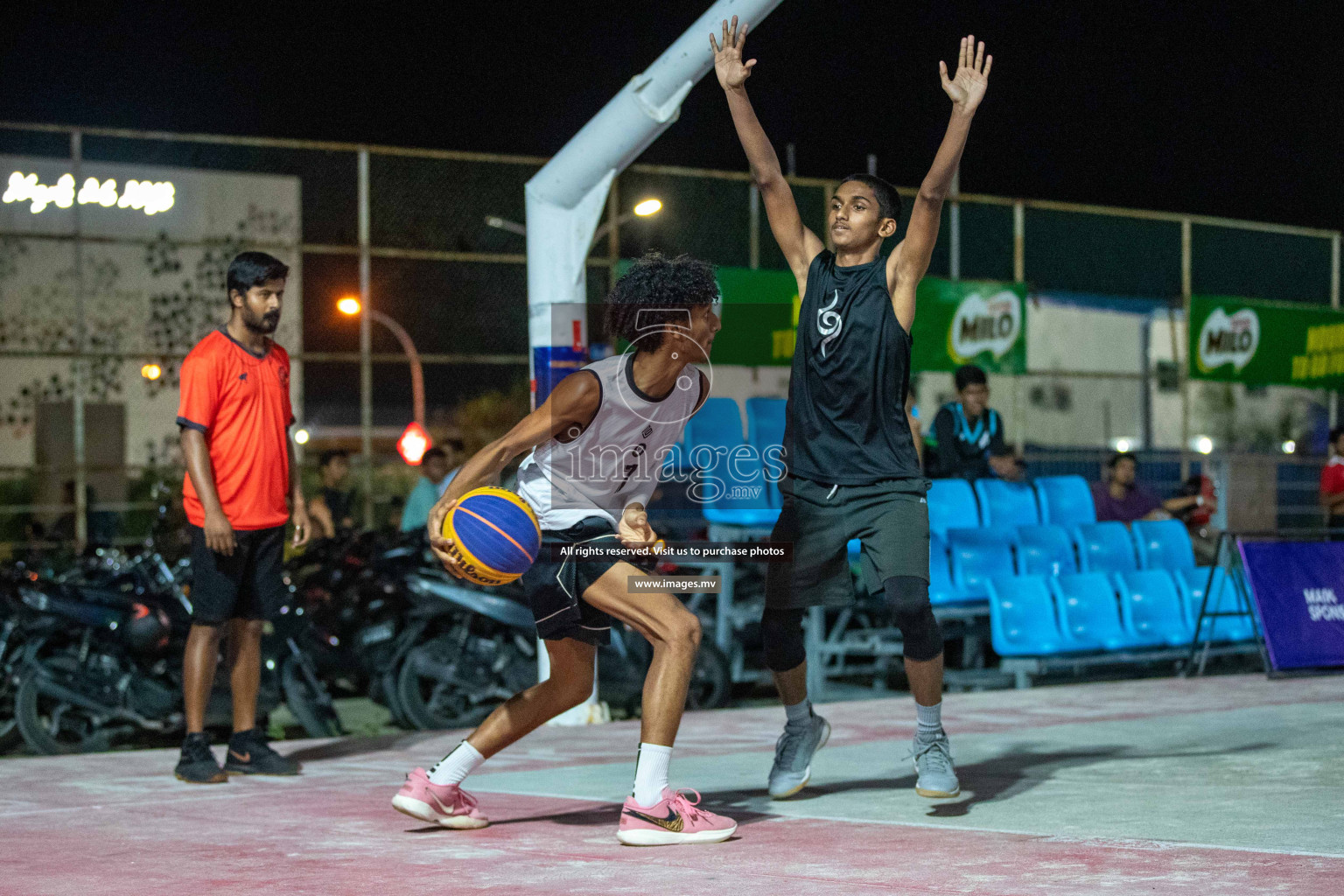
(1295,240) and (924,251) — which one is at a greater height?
(1295,240)

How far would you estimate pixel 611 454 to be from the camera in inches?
187

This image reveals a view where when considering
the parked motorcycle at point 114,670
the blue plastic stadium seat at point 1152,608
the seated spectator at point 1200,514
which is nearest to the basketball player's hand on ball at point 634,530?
the parked motorcycle at point 114,670

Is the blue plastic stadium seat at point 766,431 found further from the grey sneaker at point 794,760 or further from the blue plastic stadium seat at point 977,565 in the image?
the grey sneaker at point 794,760

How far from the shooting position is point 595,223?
814 cm

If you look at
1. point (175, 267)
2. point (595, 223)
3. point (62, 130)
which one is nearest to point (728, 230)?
point (175, 267)

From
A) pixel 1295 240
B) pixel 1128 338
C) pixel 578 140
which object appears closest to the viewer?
pixel 578 140

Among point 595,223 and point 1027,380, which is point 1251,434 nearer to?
point 1027,380

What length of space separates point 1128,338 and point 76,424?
17.3 m

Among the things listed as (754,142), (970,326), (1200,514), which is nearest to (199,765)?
(754,142)

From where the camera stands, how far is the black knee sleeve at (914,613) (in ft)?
16.8

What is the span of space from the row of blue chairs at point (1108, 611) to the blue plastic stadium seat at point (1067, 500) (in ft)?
2.46

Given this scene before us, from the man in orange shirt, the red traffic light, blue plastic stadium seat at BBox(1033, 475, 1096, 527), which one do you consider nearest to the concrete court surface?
the man in orange shirt

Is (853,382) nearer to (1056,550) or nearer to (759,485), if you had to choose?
(759,485)

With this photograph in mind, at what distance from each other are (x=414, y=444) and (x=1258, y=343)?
10596 mm
